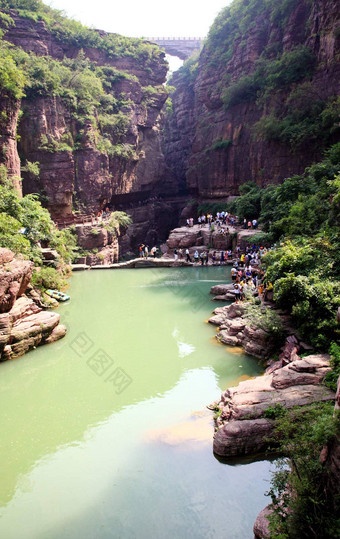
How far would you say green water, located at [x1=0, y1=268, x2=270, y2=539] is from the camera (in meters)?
5.61

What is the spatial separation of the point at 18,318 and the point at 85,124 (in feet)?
70.4

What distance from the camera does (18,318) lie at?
11.3 metres

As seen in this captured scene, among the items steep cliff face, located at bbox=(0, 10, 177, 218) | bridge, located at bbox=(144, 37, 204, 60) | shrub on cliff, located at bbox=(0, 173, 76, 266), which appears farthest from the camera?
bridge, located at bbox=(144, 37, 204, 60)

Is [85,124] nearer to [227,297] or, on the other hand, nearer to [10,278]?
[227,297]

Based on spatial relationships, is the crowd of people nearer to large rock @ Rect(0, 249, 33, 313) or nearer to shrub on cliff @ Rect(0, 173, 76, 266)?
shrub on cliff @ Rect(0, 173, 76, 266)

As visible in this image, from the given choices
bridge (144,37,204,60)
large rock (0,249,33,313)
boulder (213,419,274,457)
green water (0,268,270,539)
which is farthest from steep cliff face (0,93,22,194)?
bridge (144,37,204,60)

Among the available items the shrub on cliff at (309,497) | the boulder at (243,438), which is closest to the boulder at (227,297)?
the boulder at (243,438)

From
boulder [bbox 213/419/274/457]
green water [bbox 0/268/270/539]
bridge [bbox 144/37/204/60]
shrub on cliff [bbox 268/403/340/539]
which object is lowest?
green water [bbox 0/268/270/539]

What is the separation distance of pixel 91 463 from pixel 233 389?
3185 millimetres

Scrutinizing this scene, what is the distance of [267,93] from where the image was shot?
2881cm

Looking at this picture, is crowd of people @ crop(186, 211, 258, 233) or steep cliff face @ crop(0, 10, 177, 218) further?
steep cliff face @ crop(0, 10, 177, 218)

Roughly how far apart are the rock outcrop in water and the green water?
371 millimetres

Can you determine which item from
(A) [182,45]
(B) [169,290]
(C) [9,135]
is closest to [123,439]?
(B) [169,290]

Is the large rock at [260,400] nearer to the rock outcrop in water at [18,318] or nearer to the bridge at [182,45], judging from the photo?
the rock outcrop in water at [18,318]
